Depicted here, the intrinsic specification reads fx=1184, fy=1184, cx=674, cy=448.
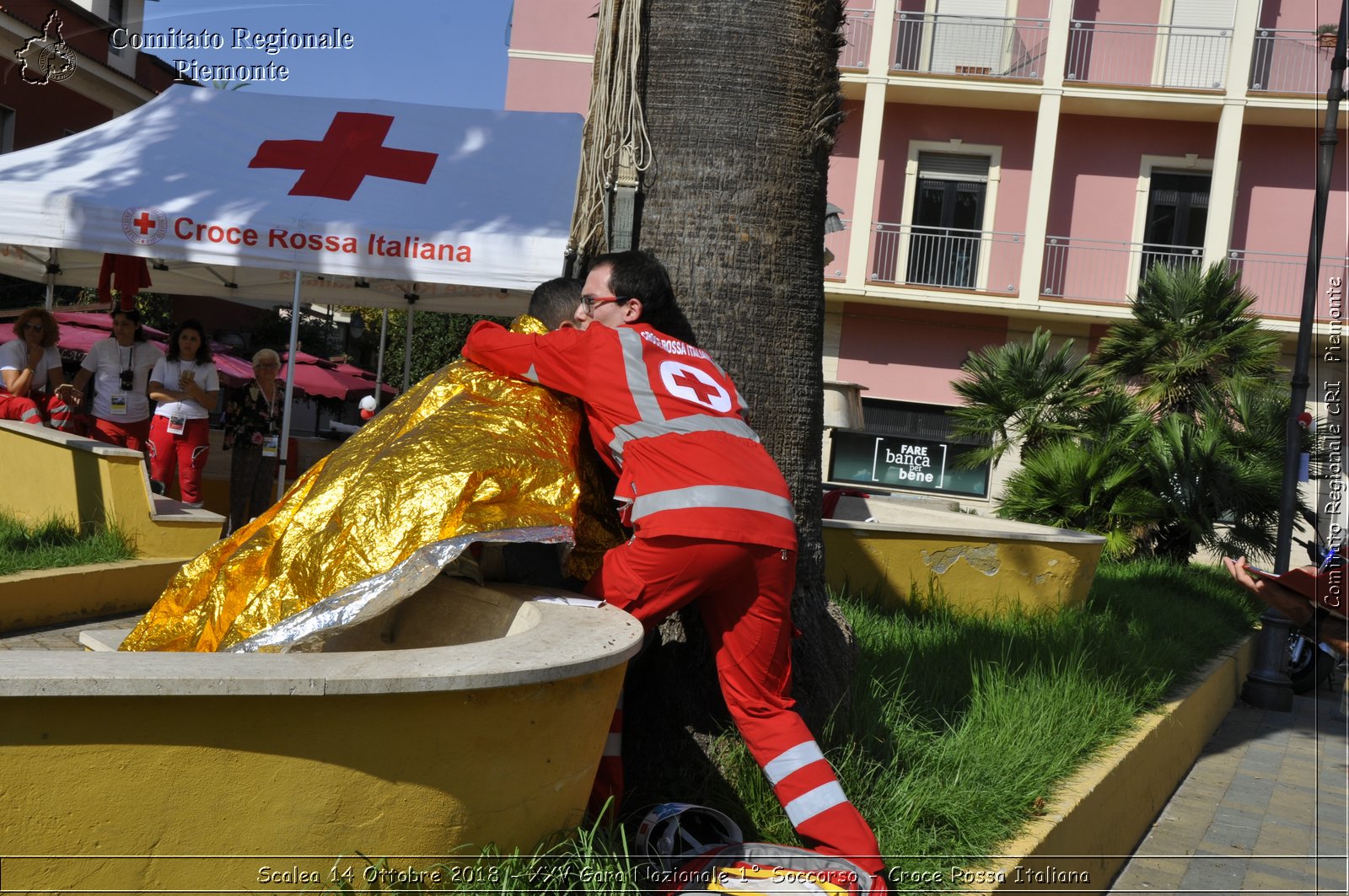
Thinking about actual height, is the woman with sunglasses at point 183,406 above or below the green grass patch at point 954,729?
above

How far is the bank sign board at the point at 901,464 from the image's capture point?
22016 mm

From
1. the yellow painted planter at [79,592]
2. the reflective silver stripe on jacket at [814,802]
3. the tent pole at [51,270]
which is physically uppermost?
the tent pole at [51,270]

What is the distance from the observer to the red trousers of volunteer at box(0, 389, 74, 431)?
904 cm

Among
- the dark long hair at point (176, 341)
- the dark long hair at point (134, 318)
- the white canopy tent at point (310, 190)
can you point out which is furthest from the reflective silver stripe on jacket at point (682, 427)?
the dark long hair at point (134, 318)

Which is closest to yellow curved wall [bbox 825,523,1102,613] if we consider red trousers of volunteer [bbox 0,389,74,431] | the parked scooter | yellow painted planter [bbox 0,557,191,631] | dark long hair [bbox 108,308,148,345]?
the parked scooter

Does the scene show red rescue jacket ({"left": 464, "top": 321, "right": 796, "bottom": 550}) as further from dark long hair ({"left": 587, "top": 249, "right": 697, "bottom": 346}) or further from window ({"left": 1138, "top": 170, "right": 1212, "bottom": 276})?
window ({"left": 1138, "top": 170, "right": 1212, "bottom": 276})

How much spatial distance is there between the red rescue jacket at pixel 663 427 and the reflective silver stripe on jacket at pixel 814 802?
0.62 meters

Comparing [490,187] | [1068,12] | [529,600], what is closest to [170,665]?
[529,600]

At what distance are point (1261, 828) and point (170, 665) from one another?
539cm

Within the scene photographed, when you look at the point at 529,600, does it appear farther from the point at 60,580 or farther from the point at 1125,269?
the point at 1125,269

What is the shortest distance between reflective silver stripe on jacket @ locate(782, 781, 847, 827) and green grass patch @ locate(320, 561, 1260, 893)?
420 mm

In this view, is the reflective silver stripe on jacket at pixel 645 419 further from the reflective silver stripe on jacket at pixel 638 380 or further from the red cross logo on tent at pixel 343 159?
the red cross logo on tent at pixel 343 159

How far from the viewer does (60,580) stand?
6875 mm

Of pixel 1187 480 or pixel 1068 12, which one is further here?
pixel 1068 12
